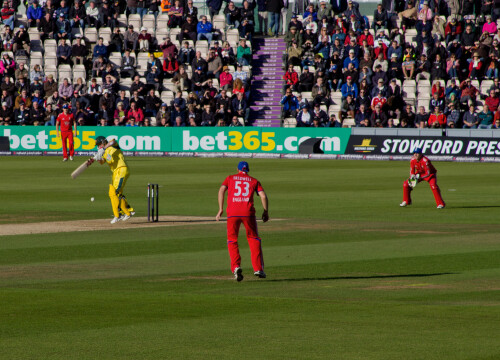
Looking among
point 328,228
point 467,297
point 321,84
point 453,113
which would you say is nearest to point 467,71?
point 453,113

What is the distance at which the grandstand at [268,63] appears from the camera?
4794 cm

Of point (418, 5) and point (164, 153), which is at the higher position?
point (418, 5)

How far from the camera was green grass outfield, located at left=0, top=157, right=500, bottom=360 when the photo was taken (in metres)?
10.6

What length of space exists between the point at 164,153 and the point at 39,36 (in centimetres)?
1156

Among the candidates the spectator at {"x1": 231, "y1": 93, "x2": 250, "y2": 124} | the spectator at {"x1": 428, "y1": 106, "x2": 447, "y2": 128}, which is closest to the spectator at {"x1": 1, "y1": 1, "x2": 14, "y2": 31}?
the spectator at {"x1": 231, "y1": 93, "x2": 250, "y2": 124}

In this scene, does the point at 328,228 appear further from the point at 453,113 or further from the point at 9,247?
the point at 453,113

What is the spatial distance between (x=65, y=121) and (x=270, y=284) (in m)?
31.8

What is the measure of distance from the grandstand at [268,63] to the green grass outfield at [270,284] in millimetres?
18329

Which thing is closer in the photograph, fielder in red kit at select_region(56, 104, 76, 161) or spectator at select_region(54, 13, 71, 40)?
fielder in red kit at select_region(56, 104, 76, 161)

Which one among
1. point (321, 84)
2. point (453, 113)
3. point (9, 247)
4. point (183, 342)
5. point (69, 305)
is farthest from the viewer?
point (321, 84)

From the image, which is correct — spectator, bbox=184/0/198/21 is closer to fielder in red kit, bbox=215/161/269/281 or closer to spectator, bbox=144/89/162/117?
spectator, bbox=144/89/162/117

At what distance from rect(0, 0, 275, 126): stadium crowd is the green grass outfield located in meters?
21.5

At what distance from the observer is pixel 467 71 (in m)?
48.2

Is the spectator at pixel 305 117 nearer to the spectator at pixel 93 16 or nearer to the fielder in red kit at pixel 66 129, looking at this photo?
the fielder in red kit at pixel 66 129
